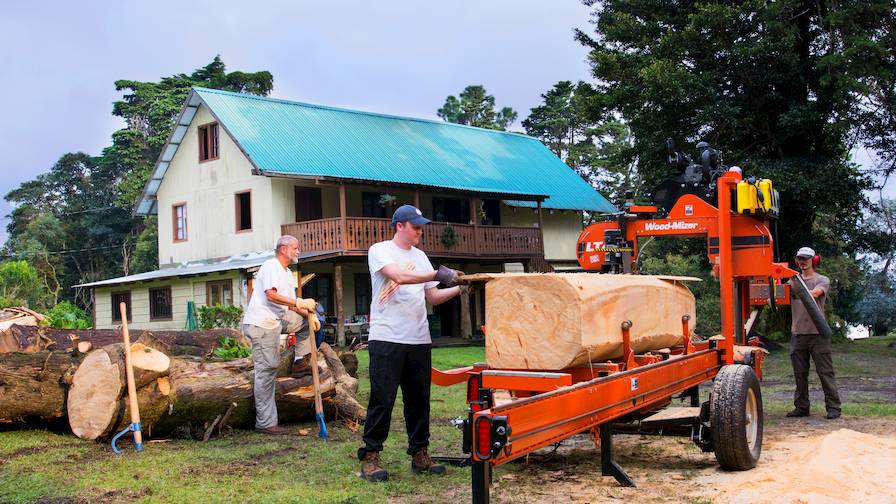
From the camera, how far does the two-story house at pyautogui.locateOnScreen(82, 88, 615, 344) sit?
26.0 m

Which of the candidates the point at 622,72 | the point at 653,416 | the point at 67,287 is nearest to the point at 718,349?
the point at 653,416

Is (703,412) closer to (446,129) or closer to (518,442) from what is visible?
(518,442)

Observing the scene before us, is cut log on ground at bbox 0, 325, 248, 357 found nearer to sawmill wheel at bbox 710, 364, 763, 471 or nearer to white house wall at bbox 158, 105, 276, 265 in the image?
sawmill wheel at bbox 710, 364, 763, 471

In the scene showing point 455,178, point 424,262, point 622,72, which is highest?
point 622,72

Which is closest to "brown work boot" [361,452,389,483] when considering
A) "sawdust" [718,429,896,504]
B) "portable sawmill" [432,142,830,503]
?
"portable sawmill" [432,142,830,503]

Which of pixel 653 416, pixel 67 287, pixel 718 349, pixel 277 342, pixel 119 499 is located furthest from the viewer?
pixel 67 287

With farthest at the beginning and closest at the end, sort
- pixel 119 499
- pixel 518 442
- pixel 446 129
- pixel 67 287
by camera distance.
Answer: pixel 67 287 → pixel 446 129 → pixel 119 499 → pixel 518 442

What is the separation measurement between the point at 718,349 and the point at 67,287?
4407 centimetres

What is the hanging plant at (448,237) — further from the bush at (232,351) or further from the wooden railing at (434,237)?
the bush at (232,351)

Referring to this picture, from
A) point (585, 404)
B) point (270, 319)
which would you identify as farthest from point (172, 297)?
point (585, 404)

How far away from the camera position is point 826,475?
20.8 feet

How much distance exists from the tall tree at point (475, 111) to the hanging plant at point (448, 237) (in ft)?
80.2

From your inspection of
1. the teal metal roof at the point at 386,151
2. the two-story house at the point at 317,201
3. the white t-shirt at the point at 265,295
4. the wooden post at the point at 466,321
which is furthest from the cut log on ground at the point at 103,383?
the wooden post at the point at 466,321

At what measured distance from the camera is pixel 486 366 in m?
6.60
